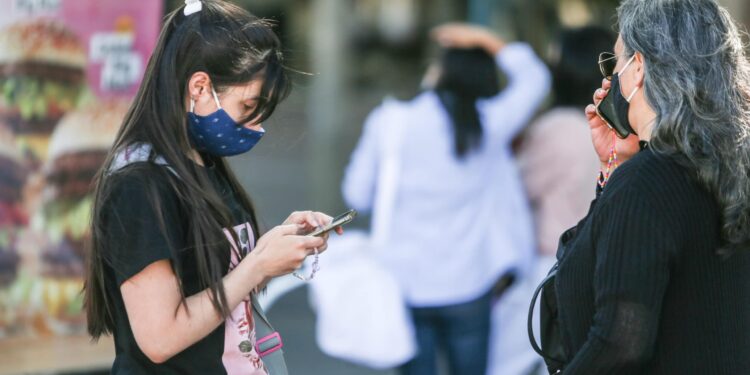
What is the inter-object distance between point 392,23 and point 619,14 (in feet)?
62.2

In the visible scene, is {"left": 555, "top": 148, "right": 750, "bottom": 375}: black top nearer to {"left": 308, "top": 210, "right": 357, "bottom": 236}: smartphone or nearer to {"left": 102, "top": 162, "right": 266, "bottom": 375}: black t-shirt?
{"left": 308, "top": 210, "right": 357, "bottom": 236}: smartphone

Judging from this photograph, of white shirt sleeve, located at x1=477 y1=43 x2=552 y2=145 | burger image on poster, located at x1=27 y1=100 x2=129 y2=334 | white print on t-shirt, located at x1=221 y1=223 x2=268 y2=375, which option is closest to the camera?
white print on t-shirt, located at x1=221 y1=223 x2=268 y2=375

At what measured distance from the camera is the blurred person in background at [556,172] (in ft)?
15.8

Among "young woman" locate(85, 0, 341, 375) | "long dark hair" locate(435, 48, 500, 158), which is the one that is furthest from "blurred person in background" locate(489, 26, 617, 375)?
"young woman" locate(85, 0, 341, 375)

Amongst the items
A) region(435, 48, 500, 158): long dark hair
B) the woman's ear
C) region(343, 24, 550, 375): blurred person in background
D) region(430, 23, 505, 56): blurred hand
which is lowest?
region(343, 24, 550, 375): blurred person in background

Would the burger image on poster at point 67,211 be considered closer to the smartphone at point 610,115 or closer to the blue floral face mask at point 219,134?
the blue floral face mask at point 219,134

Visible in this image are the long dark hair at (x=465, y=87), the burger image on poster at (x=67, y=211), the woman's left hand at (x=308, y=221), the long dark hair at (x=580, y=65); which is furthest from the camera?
the long dark hair at (x=580, y=65)

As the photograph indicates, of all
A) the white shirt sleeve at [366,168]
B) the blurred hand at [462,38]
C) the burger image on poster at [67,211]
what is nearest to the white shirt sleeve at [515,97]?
the blurred hand at [462,38]

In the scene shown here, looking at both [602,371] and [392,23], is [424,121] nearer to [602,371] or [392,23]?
[602,371]

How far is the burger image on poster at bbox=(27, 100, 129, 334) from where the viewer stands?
4258 millimetres

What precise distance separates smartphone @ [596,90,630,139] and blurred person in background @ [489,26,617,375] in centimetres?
236

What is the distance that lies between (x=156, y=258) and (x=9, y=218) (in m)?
2.18

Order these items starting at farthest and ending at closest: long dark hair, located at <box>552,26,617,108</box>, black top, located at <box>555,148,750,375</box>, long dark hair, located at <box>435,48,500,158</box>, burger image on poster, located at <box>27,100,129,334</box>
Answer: long dark hair, located at <box>552,26,617,108</box> → long dark hair, located at <box>435,48,500,158</box> → burger image on poster, located at <box>27,100,129,334</box> → black top, located at <box>555,148,750,375</box>

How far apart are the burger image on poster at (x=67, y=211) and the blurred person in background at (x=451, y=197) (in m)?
1.12
